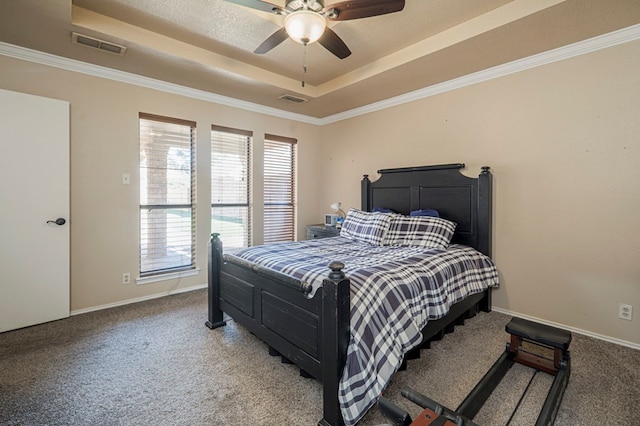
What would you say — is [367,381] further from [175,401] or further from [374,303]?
[175,401]

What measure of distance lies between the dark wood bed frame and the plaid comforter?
9cm

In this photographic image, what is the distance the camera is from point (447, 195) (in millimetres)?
3420

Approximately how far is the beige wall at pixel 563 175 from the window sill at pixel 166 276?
3473mm

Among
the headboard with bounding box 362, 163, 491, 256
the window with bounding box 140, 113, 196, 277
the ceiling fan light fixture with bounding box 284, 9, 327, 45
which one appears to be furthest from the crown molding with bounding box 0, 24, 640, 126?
the ceiling fan light fixture with bounding box 284, 9, 327, 45

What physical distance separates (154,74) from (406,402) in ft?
12.8

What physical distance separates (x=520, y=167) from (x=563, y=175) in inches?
14.1

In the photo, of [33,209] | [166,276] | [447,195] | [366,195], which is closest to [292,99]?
[366,195]

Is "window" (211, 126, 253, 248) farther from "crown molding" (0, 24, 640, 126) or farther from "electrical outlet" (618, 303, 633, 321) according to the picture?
"electrical outlet" (618, 303, 633, 321)

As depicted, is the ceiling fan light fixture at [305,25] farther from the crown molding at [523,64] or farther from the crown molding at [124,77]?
the crown molding at [124,77]

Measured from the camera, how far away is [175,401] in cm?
176

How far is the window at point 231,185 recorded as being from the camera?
402cm

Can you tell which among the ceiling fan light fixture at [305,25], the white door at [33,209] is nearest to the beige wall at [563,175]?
the ceiling fan light fixture at [305,25]

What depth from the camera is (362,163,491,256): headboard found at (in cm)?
313

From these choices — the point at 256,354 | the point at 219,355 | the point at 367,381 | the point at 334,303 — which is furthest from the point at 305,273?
the point at 219,355
